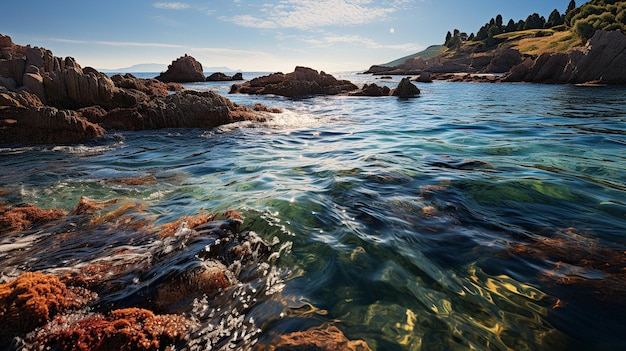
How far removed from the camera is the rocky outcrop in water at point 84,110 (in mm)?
11141

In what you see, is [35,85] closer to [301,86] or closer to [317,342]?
[317,342]

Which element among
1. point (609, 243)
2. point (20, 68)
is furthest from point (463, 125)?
point (20, 68)

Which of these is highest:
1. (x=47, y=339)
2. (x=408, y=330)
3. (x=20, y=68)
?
(x=20, y=68)

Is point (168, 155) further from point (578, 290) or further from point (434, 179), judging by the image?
point (578, 290)

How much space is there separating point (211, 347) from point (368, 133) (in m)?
11.6

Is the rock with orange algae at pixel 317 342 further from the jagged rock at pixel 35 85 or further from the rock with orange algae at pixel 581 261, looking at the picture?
the jagged rock at pixel 35 85

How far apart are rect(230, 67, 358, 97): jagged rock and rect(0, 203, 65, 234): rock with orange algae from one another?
32932mm

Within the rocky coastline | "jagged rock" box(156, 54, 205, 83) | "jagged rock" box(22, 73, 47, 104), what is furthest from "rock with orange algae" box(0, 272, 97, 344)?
"jagged rock" box(156, 54, 205, 83)

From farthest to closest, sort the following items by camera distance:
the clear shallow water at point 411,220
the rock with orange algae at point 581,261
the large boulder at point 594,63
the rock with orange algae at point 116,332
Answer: the large boulder at point 594,63 < the rock with orange algae at point 581,261 < the clear shallow water at point 411,220 < the rock with orange algae at point 116,332

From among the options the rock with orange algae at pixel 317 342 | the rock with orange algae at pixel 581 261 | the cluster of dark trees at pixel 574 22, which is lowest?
the rock with orange algae at pixel 581 261

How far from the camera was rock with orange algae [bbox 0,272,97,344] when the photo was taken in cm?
251

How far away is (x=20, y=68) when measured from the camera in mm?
20531

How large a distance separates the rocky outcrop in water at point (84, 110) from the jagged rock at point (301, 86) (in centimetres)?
1984

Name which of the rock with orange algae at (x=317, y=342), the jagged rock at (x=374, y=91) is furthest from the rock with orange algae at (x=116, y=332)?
the jagged rock at (x=374, y=91)
